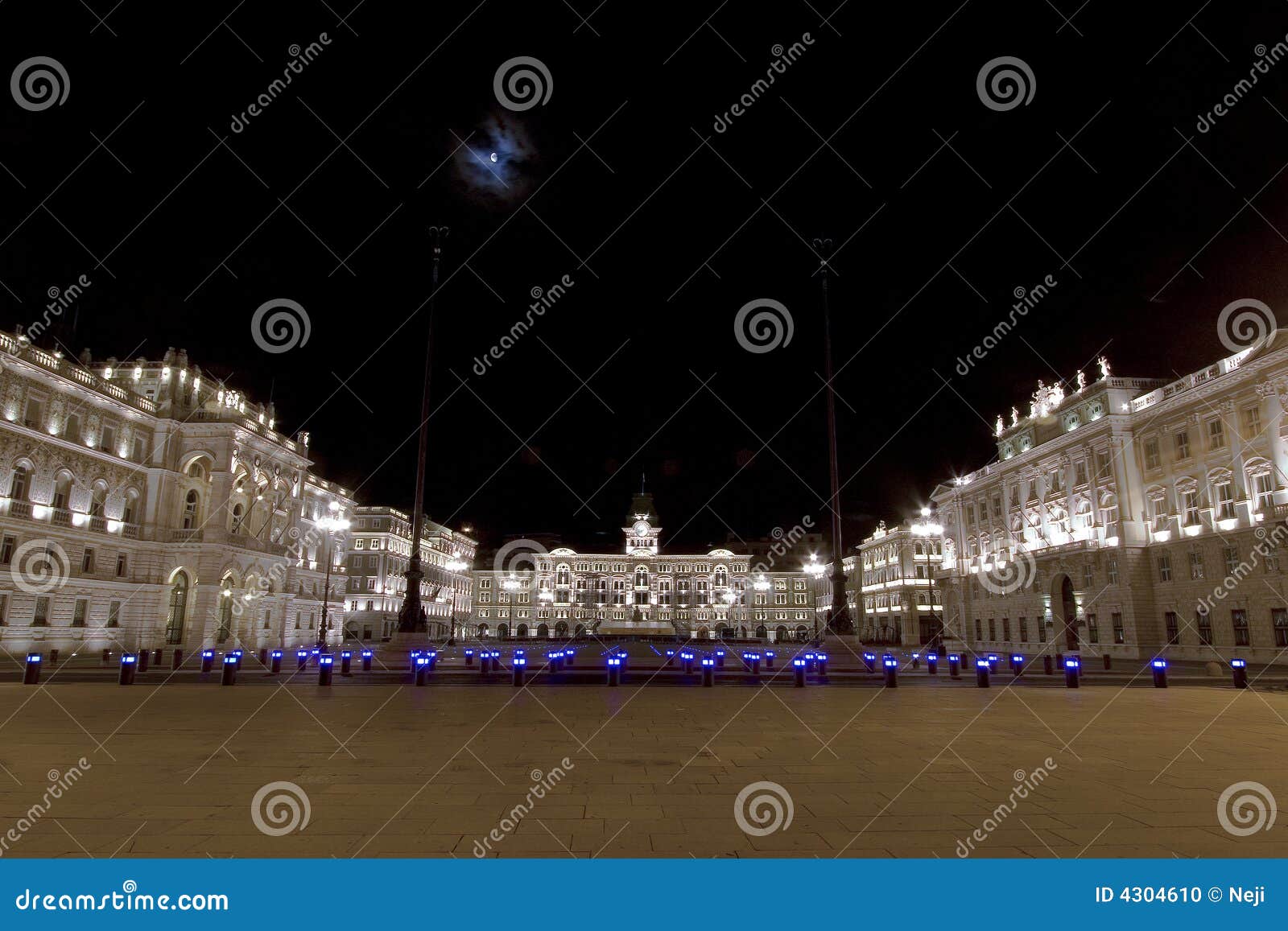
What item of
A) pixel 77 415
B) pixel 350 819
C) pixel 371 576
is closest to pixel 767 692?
pixel 350 819

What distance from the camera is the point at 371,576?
83812mm

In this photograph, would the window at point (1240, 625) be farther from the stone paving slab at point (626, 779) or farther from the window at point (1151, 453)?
the stone paving slab at point (626, 779)

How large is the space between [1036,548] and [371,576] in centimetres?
6739

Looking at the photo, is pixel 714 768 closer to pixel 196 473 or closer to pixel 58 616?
pixel 58 616

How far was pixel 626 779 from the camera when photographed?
8.52 m
